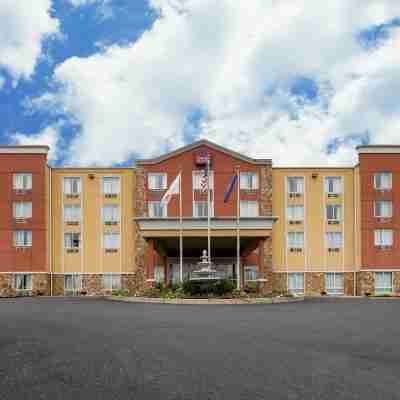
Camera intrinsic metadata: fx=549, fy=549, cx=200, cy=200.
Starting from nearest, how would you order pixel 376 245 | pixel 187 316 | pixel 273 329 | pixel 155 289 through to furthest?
pixel 273 329 → pixel 187 316 → pixel 155 289 → pixel 376 245

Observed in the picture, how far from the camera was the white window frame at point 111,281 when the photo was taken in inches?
1754

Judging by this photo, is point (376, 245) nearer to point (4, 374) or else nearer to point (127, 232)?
point (127, 232)

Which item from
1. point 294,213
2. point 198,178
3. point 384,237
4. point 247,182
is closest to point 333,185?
point 294,213

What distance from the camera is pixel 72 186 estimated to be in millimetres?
44969

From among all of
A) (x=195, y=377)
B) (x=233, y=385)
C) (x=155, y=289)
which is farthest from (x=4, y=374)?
(x=155, y=289)

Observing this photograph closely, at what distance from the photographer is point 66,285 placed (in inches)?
1757

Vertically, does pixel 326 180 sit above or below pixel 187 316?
above

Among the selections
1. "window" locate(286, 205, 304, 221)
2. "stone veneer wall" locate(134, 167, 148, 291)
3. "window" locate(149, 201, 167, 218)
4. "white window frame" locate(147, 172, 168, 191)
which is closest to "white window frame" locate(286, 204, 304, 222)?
"window" locate(286, 205, 304, 221)

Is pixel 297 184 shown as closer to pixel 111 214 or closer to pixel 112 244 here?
pixel 111 214

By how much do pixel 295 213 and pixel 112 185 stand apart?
49.8 ft

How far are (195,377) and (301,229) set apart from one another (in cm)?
3794

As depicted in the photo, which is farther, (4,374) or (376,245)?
(376,245)

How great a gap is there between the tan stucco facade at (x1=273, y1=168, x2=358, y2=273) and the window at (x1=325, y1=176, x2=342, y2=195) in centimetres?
25

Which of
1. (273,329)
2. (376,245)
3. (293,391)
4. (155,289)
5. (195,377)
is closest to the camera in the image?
(293,391)
